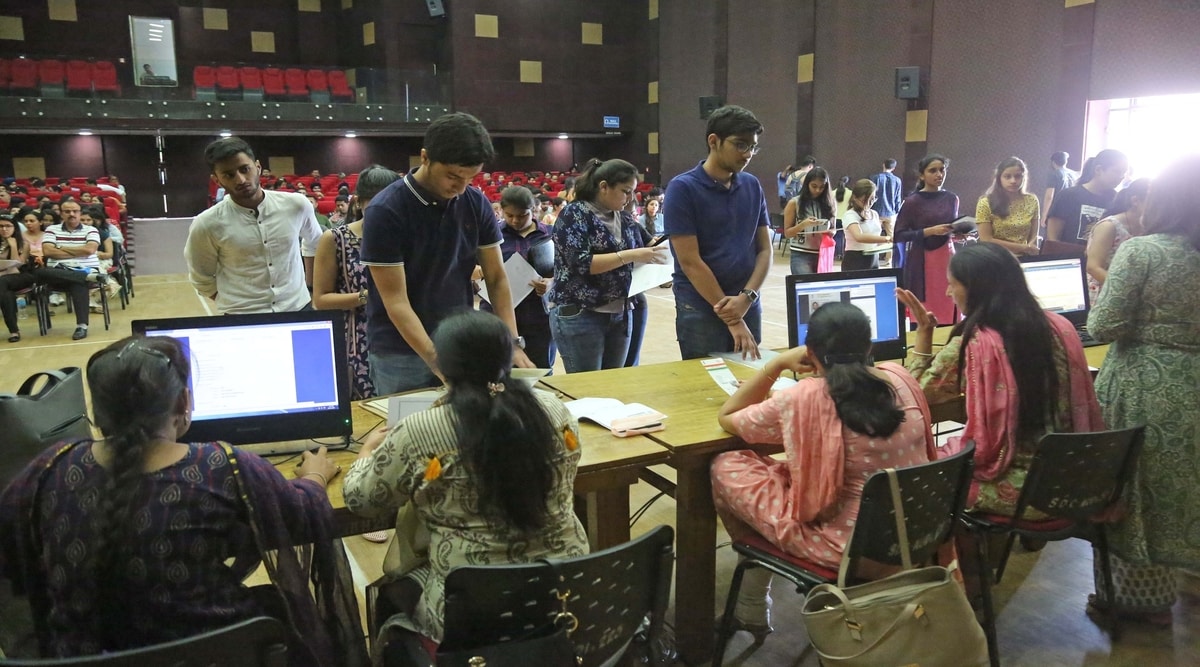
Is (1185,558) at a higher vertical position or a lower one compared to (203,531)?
lower

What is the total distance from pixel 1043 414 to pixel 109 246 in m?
8.20

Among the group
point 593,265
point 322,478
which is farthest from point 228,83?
point 322,478

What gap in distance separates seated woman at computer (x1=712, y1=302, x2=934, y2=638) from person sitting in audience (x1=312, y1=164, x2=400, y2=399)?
60.6 inches

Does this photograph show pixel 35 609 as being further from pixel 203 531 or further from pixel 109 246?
pixel 109 246

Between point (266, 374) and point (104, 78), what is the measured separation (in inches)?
560

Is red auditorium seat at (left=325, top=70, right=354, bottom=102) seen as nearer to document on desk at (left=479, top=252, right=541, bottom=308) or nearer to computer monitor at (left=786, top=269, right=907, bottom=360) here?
document on desk at (left=479, top=252, right=541, bottom=308)

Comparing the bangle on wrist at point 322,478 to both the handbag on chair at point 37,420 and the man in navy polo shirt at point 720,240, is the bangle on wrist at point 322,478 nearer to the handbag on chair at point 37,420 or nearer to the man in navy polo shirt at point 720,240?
the handbag on chair at point 37,420

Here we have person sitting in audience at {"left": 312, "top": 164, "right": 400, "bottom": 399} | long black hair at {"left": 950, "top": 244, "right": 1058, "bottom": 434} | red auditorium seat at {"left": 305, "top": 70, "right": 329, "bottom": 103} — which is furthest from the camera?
red auditorium seat at {"left": 305, "top": 70, "right": 329, "bottom": 103}

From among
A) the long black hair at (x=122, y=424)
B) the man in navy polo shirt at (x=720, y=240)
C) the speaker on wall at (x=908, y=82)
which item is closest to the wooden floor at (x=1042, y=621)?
the man in navy polo shirt at (x=720, y=240)

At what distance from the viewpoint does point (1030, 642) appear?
240 centimetres

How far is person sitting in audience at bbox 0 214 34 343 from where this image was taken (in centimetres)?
683

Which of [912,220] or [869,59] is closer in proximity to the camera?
[912,220]

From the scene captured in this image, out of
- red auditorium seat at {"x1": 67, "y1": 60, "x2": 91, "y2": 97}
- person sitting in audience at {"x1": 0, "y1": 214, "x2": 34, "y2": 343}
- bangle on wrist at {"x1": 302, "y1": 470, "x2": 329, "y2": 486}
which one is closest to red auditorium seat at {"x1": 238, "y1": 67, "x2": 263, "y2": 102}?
red auditorium seat at {"x1": 67, "y1": 60, "x2": 91, "y2": 97}

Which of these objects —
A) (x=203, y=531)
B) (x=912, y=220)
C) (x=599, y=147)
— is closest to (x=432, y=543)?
(x=203, y=531)
